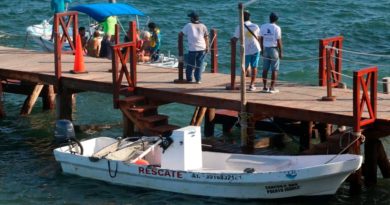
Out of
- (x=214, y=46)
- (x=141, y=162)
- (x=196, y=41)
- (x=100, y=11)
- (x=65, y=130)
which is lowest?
(x=141, y=162)

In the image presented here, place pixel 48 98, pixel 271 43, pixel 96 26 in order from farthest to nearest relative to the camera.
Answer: pixel 96 26 → pixel 48 98 → pixel 271 43

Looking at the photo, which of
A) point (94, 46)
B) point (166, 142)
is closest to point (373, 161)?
point (166, 142)

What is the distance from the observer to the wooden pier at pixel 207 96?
67.5 ft

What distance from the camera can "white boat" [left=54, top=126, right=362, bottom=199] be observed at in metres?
19.9

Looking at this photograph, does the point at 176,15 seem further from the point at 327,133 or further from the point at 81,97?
the point at 327,133

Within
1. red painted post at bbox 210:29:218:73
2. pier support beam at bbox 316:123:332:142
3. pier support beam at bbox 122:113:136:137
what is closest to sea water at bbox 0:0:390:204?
pier support beam at bbox 316:123:332:142

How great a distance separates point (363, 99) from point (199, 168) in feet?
11.6

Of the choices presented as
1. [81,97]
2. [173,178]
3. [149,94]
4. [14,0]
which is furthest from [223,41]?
[173,178]

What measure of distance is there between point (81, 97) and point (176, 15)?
14.1 metres

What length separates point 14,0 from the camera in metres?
49.5

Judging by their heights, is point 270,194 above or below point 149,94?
below

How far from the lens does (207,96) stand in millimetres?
22375

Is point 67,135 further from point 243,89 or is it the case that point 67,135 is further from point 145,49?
point 145,49

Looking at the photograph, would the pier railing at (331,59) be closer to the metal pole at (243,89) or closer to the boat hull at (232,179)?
the metal pole at (243,89)
